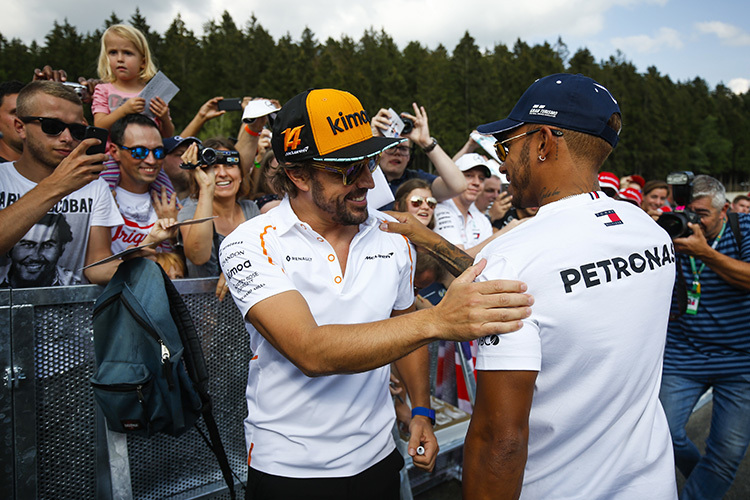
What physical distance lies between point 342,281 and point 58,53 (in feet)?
154

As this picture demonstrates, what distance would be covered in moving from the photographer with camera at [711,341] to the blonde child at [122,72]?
4676 millimetres

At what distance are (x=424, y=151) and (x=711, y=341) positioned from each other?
9.48ft

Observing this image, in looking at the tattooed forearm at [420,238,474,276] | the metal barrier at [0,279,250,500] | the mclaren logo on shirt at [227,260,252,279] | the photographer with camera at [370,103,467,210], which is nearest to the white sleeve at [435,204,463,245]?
the photographer with camera at [370,103,467,210]

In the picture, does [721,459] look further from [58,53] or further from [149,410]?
[58,53]

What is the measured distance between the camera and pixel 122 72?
4.54 metres

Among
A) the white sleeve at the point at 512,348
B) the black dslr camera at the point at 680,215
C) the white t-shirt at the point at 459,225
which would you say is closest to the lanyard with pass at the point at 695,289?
the black dslr camera at the point at 680,215

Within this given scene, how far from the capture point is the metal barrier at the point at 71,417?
2.34 metres

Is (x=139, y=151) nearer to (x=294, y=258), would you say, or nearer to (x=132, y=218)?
(x=132, y=218)

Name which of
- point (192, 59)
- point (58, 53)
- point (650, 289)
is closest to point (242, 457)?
point (650, 289)

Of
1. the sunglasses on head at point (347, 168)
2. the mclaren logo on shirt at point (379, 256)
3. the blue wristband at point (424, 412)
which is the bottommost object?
the blue wristband at point (424, 412)

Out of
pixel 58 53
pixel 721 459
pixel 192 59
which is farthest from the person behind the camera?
Result: pixel 192 59

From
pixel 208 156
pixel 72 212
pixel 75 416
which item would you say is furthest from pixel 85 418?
pixel 208 156

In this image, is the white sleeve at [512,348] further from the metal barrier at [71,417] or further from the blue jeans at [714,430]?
the blue jeans at [714,430]

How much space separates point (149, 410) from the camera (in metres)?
2.26
